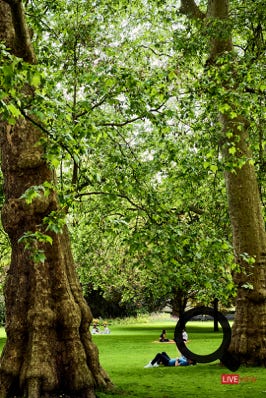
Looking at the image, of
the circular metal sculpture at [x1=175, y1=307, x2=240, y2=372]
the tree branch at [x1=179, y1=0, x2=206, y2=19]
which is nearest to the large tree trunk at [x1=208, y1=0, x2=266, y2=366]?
the tree branch at [x1=179, y1=0, x2=206, y2=19]

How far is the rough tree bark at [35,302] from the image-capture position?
Answer: 10125 millimetres

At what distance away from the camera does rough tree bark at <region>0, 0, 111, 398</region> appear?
399 inches

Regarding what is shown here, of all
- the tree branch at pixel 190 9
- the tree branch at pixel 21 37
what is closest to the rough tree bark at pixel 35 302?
the tree branch at pixel 21 37

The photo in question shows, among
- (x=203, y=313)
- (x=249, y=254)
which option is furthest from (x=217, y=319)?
(x=249, y=254)

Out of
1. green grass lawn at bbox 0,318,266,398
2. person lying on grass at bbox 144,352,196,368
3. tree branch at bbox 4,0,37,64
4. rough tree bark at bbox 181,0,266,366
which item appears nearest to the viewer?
tree branch at bbox 4,0,37,64

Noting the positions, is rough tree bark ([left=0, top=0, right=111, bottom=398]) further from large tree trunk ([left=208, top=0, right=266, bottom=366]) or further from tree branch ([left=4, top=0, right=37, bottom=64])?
large tree trunk ([left=208, top=0, right=266, bottom=366])

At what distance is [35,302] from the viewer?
1035 cm

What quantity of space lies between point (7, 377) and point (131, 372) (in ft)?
22.1

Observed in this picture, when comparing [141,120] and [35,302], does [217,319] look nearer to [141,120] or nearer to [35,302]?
[35,302]

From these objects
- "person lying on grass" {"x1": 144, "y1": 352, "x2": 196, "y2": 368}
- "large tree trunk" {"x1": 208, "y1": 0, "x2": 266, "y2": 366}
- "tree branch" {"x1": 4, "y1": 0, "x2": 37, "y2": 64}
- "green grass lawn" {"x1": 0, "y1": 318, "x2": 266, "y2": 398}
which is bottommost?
"green grass lawn" {"x1": 0, "y1": 318, "x2": 266, "y2": 398}

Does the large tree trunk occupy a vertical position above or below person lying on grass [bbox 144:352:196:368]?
above

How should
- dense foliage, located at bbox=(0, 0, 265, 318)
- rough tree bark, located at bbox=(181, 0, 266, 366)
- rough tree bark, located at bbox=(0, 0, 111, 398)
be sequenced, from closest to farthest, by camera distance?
dense foliage, located at bbox=(0, 0, 265, 318) < rough tree bark, located at bbox=(0, 0, 111, 398) < rough tree bark, located at bbox=(181, 0, 266, 366)

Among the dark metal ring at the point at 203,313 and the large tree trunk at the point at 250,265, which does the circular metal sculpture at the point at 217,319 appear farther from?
the large tree trunk at the point at 250,265

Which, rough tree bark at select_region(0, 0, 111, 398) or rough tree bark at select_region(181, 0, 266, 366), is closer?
rough tree bark at select_region(0, 0, 111, 398)
